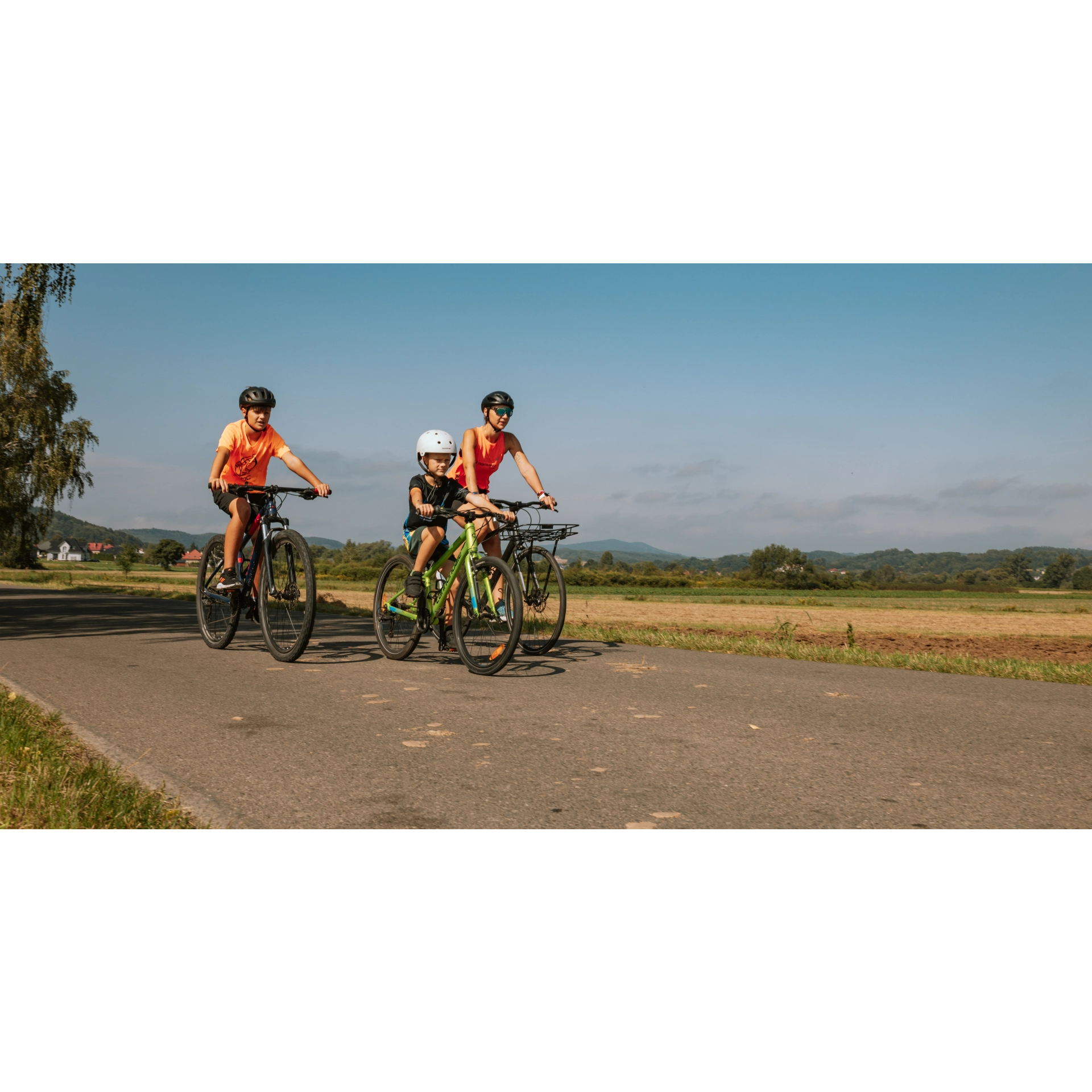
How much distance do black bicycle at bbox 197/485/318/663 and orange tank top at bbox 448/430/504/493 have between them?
4.56 feet

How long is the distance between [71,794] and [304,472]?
4.86 m

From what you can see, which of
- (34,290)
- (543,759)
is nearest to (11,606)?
(34,290)

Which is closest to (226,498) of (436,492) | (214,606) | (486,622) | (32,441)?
(214,606)

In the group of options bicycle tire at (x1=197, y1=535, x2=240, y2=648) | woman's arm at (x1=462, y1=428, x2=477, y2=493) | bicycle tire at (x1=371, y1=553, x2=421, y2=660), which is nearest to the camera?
woman's arm at (x1=462, y1=428, x2=477, y2=493)

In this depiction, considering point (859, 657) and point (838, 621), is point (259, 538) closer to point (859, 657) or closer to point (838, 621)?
point (859, 657)

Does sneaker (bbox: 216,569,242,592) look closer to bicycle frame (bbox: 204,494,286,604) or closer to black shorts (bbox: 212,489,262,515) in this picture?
bicycle frame (bbox: 204,494,286,604)

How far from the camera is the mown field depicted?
9109 millimetres

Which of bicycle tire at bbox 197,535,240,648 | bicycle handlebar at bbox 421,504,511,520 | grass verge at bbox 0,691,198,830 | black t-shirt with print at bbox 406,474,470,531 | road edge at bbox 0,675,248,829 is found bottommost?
road edge at bbox 0,675,248,829

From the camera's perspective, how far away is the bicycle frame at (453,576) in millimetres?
6742

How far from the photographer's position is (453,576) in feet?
23.1

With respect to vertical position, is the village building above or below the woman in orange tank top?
below

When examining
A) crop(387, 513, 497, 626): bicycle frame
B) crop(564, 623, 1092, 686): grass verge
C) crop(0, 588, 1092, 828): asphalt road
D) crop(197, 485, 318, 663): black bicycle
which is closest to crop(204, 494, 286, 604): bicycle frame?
crop(197, 485, 318, 663): black bicycle

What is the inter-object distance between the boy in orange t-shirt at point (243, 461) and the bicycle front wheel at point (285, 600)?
1.08 feet

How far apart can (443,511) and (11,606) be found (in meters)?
13.9
